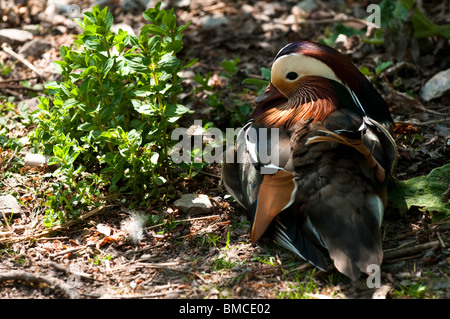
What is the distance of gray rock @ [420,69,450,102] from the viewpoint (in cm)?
443

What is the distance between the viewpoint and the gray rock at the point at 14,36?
5379mm

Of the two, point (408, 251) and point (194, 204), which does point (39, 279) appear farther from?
point (408, 251)

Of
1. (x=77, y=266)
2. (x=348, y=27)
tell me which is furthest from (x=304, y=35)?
(x=77, y=266)

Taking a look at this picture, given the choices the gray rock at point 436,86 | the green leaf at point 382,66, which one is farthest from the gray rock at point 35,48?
the gray rock at point 436,86

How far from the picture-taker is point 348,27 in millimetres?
5301

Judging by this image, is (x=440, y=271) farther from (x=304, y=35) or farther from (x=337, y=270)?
(x=304, y=35)

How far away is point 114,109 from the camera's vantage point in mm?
3379

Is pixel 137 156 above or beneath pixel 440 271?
above

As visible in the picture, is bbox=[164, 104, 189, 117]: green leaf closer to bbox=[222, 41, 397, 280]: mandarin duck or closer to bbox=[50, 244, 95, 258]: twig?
bbox=[222, 41, 397, 280]: mandarin duck

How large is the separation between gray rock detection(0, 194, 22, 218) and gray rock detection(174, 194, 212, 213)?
1004 millimetres

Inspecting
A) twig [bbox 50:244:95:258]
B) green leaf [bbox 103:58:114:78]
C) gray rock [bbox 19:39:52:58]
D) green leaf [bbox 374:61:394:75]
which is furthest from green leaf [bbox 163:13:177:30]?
gray rock [bbox 19:39:52:58]

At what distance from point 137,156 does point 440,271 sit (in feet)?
6.20

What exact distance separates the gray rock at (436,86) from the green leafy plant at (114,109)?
2.13 metres

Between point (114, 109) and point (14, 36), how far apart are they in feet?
8.55
